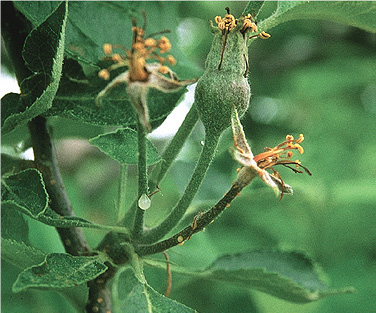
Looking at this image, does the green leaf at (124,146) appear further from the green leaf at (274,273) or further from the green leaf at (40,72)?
the green leaf at (274,273)

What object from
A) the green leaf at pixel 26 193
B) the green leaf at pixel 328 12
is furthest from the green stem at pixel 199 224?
the green leaf at pixel 328 12

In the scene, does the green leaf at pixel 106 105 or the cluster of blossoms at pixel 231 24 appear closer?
the cluster of blossoms at pixel 231 24

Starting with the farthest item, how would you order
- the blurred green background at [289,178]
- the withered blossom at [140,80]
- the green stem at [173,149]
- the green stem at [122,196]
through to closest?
the blurred green background at [289,178] < the green stem at [122,196] < the green stem at [173,149] < the withered blossom at [140,80]

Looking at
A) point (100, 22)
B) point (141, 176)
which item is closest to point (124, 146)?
point (141, 176)

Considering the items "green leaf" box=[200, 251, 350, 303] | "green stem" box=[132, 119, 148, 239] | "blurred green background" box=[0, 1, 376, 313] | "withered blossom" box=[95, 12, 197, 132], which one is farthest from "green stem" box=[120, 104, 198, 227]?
"blurred green background" box=[0, 1, 376, 313]

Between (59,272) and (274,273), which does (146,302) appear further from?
(274,273)

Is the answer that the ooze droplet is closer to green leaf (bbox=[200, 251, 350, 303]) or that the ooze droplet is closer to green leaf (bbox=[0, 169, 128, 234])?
green leaf (bbox=[0, 169, 128, 234])
